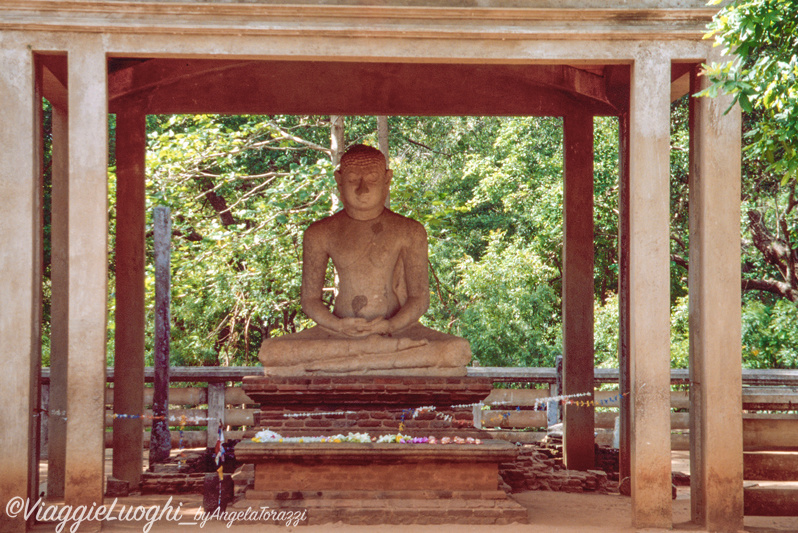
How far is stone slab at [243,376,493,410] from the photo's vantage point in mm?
8148

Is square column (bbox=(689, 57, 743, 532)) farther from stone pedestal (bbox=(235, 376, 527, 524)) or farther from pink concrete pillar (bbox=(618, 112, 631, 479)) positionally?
pink concrete pillar (bbox=(618, 112, 631, 479))

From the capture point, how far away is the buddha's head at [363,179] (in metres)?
9.42

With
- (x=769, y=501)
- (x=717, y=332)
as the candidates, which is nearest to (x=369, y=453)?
(x=717, y=332)

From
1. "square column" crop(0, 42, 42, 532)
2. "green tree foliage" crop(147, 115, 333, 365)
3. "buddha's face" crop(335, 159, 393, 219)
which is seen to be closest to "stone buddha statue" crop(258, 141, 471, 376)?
"buddha's face" crop(335, 159, 393, 219)

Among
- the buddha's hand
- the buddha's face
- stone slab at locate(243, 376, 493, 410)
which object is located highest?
the buddha's face

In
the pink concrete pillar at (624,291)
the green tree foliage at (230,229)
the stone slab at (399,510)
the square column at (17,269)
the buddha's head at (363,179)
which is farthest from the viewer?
the green tree foliage at (230,229)

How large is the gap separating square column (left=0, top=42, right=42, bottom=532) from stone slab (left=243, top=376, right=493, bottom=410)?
5.97ft

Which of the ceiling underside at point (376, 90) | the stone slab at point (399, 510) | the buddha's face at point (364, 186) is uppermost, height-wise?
the ceiling underside at point (376, 90)

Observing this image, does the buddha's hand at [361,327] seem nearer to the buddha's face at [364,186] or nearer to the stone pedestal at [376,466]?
the stone pedestal at [376,466]

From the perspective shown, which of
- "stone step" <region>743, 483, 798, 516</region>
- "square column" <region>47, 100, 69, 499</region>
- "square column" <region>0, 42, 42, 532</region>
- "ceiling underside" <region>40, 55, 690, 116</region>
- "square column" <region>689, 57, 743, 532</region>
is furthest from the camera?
"ceiling underside" <region>40, 55, 690, 116</region>

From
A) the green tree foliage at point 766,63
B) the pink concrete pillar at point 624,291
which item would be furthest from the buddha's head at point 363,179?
the green tree foliage at point 766,63

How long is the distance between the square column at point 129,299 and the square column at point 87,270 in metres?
2.62

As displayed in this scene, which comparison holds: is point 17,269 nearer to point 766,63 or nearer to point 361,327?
point 361,327

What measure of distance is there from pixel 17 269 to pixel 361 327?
304 centimetres
